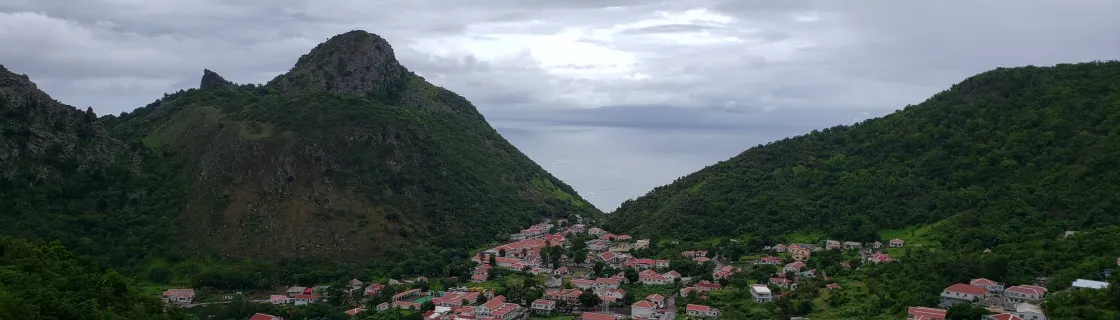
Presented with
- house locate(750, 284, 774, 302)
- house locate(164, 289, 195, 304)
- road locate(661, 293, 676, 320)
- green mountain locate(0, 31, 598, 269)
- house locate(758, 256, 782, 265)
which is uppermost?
green mountain locate(0, 31, 598, 269)

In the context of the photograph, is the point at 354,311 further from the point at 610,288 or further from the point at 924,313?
the point at 924,313

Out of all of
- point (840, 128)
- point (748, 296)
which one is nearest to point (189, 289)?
point (748, 296)

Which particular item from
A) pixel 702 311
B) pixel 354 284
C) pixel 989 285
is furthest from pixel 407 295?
pixel 989 285

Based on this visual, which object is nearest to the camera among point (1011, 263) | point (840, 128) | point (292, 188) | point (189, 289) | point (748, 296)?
point (1011, 263)

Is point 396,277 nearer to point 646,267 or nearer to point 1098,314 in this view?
point 646,267

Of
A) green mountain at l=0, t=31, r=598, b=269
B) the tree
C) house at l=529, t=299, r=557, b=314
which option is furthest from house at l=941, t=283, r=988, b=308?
green mountain at l=0, t=31, r=598, b=269

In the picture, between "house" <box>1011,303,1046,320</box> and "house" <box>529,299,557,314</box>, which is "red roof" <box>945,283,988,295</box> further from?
"house" <box>529,299,557,314</box>

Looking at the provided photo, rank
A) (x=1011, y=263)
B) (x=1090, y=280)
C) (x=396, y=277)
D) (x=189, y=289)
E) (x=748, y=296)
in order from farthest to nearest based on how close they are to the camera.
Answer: (x=396, y=277)
(x=189, y=289)
(x=748, y=296)
(x=1011, y=263)
(x=1090, y=280)

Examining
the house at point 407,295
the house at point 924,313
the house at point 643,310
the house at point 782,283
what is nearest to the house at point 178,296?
the house at point 407,295
